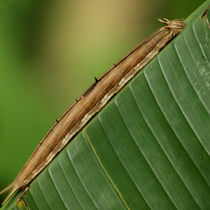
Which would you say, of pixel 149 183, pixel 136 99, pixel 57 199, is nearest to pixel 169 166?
pixel 149 183

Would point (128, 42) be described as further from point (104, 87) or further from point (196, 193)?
point (196, 193)

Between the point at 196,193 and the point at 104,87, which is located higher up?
the point at 104,87

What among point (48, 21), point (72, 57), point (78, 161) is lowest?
point (78, 161)

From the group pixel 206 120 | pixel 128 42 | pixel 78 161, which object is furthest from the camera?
pixel 128 42

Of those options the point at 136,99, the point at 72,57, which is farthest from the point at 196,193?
the point at 72,57

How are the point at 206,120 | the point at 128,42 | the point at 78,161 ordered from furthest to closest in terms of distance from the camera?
the point at 128,42 → the point at 78,161 → the point at 206,120

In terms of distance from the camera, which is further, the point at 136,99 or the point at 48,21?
the point at 48,21
